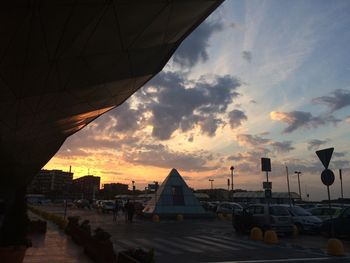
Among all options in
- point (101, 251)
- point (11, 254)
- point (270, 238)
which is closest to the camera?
point (11, 254)

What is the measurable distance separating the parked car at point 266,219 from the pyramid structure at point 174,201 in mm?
16349

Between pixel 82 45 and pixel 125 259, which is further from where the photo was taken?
pixel 82 45

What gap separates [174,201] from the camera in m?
40.2

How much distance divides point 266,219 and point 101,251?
42.0ft

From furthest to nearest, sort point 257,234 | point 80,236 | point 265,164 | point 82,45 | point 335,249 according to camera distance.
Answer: point 265,164, point 257,234, point 80,236, point 335,249, point 82,45

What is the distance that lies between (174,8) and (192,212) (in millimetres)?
33606

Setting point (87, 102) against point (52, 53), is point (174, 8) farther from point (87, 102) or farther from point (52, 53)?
point (87, 102)

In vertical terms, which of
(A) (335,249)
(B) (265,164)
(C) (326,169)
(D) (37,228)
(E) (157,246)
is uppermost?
(B) (265,164)

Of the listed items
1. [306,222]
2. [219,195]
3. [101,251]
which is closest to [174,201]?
[306,222]

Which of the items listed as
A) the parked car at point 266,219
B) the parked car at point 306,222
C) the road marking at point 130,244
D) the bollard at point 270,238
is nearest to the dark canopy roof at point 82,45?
the road marking at point 130,244

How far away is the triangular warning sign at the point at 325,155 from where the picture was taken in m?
14.1

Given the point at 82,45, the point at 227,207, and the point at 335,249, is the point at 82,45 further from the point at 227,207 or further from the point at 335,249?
the point at 227,207

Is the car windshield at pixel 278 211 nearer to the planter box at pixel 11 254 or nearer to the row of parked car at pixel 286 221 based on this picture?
the row of parked car at pixel 286 221

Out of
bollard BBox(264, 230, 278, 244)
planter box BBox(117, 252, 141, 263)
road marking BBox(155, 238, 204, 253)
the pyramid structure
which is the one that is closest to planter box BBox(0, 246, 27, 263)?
planter box BBox(117, 252, 141, 263)
